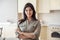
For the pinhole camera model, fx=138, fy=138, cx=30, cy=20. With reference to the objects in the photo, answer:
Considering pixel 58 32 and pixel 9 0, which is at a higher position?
pixel 9 0

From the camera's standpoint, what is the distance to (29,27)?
5.87 ft

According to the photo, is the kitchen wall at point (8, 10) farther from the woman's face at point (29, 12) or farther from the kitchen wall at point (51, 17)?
the woman's face at point (29, 12)

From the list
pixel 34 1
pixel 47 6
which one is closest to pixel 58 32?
pixel 47 6

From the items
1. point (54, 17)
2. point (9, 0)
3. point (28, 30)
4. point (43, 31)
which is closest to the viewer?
point (28, 30)

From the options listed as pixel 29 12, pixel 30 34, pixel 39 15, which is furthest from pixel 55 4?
pixel 30 34

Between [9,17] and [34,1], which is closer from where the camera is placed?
[34,1]

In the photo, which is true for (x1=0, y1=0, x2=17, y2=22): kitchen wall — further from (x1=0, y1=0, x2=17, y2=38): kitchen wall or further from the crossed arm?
the crossed arm

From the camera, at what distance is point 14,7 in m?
4.96

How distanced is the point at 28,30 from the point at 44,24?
2.44m

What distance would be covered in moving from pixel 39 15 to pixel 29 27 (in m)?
2.82

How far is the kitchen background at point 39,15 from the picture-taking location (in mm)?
4184

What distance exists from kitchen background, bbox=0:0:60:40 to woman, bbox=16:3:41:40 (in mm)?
2246

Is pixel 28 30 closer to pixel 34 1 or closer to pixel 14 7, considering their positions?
pixel 34 1

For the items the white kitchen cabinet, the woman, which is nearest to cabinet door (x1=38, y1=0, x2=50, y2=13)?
the white kitchen cabinet
